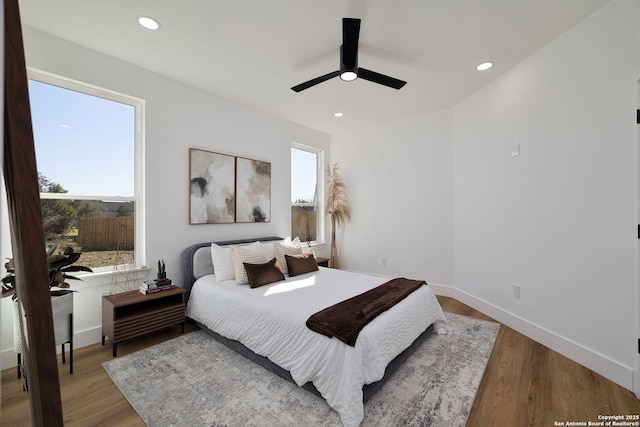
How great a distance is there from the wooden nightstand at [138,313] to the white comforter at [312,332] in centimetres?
21

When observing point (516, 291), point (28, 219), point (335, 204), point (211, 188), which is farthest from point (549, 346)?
point (211, 188)

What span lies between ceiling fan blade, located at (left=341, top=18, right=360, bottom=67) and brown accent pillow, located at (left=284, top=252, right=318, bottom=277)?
7.11 ft

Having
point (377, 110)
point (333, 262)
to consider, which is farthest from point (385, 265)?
point (377, 110)

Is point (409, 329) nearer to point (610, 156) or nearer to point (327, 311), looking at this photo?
point (327, 311)

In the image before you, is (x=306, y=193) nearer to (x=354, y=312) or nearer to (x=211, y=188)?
(x=211, y=188)

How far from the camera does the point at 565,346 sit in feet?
8.59

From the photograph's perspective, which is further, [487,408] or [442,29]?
[442,29]

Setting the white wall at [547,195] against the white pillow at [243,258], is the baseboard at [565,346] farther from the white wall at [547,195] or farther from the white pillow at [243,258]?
the white pillow at [243,258]

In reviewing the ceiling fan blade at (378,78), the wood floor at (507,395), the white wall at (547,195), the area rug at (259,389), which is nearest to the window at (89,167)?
the wood floor at (507,395)

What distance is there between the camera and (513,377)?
231cm

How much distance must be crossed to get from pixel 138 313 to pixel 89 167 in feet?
4.94

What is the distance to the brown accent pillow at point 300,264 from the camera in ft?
11.3

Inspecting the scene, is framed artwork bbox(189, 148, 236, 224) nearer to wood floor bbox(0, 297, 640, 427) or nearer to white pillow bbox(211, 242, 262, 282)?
white pillow bbox(211, 242, 262, 282)

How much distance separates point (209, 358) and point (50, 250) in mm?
1568
